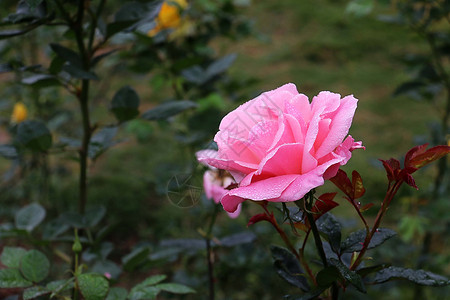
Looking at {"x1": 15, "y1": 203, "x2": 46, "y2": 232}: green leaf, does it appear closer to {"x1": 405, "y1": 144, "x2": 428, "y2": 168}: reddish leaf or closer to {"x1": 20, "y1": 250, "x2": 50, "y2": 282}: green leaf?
{"x1": 20, "y1": 250, "x2": 50, "y2": 282}: green leaf

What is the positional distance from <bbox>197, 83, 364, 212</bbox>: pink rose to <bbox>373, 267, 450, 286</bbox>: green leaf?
12 cm

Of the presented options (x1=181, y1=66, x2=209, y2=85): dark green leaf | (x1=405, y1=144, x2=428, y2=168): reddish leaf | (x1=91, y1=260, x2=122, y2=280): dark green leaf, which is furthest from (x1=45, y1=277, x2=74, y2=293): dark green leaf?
(x1=181, y1=66, x2=209, y2=85): dark green leaf

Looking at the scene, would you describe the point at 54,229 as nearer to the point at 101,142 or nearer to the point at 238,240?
the point at 101,142

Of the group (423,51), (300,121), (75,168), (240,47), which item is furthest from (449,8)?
(240,47)

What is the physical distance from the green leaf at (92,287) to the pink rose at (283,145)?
0.18 metres

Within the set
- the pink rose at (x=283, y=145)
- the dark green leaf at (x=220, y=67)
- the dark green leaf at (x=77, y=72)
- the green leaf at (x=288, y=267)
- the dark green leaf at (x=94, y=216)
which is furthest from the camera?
the dark green leaf at (x=220, y=67)

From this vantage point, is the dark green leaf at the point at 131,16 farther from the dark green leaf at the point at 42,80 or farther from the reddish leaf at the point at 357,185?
the reddish leaf at the point at 357,185

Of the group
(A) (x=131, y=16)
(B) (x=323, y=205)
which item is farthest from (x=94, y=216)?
(B) (x=323, y=205)

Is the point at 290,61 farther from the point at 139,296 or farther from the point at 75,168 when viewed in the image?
the point at 139,296

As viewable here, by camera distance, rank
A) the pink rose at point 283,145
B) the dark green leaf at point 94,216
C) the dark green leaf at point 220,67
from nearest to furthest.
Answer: the pink rose at point 283,145 < the dark green leaf at point 94,216 < the dark green leaf at point 220,67

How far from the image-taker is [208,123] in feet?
3.20

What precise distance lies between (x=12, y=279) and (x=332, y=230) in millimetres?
343

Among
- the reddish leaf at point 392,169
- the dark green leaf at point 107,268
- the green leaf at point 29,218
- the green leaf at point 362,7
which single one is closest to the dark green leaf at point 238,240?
the dark green leaf at point 107,268

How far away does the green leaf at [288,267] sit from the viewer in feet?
1.43
